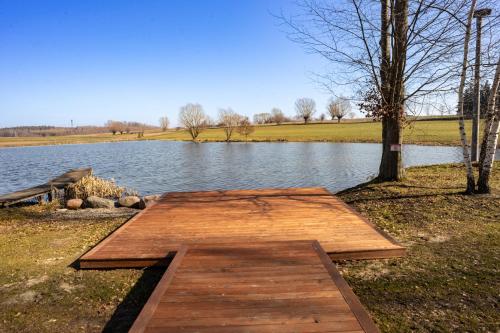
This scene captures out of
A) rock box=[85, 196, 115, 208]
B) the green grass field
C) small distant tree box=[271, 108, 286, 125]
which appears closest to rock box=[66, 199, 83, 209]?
rock box=[85, 196, 115, 208]

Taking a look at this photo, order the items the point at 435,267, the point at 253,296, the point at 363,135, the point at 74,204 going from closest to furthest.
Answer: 1. the point at 253,296
2. the point at 435,267
3. the point at 74,204
4. the point at 363,135

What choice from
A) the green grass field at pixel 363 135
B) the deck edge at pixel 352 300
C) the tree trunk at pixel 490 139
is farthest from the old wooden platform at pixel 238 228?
the green grass field at pixel 363 135

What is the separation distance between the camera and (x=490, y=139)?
8.83 metres

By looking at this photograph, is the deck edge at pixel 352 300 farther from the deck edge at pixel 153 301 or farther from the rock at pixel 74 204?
the rock at pixel 74 204

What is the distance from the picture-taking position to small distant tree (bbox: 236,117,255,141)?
6058cm

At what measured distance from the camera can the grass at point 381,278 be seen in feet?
13.4

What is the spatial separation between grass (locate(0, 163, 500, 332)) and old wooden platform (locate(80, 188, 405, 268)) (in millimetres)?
245

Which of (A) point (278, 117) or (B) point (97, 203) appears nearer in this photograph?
(B) point (97, 203)

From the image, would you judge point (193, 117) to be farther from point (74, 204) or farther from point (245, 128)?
point (74, 204)

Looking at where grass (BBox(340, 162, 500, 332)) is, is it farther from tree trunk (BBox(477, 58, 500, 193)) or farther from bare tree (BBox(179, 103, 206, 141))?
bare tree (BBox(179, 103, 206, 141))

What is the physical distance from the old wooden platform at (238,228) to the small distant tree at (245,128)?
51577 mm

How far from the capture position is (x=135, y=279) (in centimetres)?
525

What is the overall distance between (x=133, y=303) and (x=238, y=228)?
104 inches

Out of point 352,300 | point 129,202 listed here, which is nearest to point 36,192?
point 129,202
